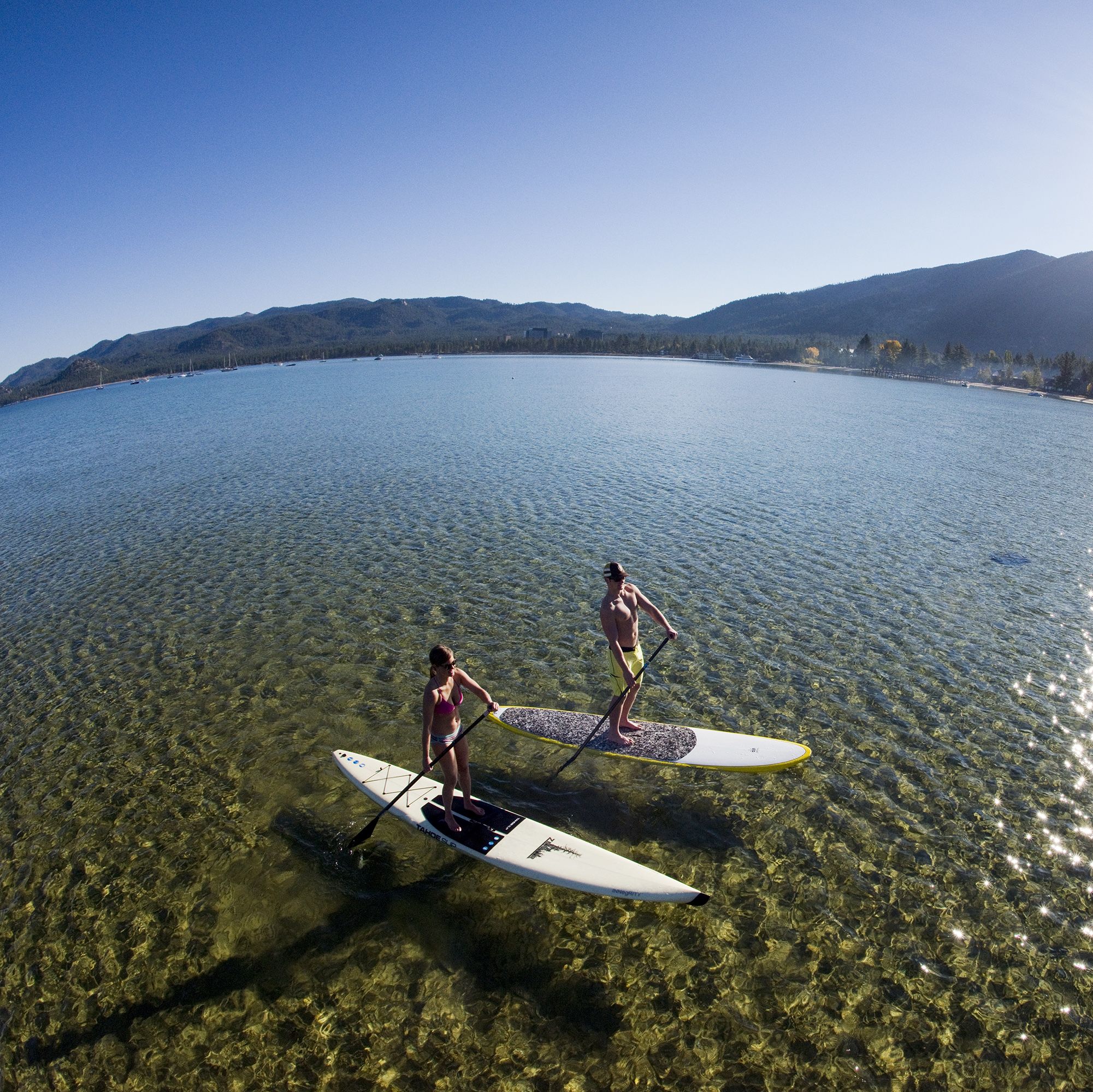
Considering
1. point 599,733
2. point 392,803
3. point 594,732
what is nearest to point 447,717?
point 392,803

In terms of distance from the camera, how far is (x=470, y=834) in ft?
33.9

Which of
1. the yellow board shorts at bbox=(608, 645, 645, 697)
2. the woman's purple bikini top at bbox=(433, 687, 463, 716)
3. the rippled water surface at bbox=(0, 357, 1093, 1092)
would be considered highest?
the woman's purple bikini top at bbox=(433, 687, 463, 716)

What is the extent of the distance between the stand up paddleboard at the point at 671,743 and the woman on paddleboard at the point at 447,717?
1888 millimetres

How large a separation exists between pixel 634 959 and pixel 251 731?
9.64 meters

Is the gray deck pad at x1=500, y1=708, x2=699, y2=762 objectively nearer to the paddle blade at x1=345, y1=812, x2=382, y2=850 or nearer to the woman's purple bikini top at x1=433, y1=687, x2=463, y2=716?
the paddle blade at x1=345, y1=812, x2=382, y2=850

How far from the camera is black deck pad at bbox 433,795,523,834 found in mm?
10469

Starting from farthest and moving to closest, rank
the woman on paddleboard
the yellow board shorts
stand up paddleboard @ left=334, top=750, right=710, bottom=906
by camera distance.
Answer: the yellow board shorts < the woman on paddleboard < stand up paddleboard @ left=334, top=750, right=710, bottom=906

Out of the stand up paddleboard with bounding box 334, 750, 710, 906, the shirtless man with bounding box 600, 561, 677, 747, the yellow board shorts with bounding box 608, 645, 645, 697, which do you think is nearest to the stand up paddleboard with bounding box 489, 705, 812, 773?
the shirtless man with bounding box 600, 561, 677, 747

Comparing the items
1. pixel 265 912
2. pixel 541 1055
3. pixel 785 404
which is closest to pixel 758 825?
pixel 541 1055

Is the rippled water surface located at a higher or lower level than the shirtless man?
lower

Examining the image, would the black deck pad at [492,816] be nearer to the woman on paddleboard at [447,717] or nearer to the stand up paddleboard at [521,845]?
the stand up paddleboard at [521,845]

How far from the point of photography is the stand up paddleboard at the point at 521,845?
8.98m

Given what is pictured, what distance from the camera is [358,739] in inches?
535

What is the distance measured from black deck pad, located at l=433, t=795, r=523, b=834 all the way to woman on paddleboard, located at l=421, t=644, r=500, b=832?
33 centimetres
